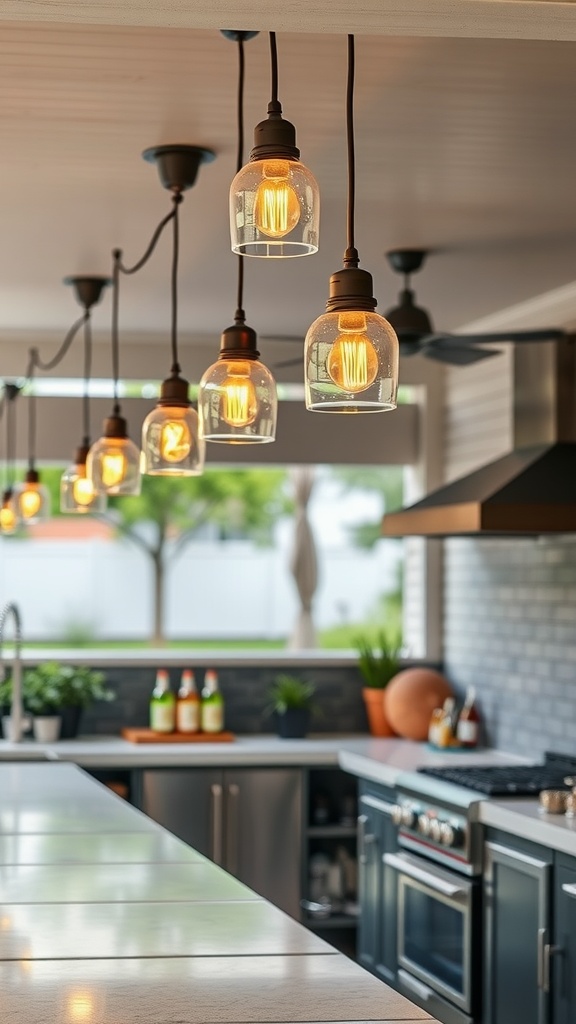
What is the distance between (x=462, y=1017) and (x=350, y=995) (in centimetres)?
272

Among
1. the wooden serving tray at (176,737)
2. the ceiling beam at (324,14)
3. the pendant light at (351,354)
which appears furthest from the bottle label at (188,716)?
the ceiling beam at (324,14)

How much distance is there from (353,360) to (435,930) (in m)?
3.33

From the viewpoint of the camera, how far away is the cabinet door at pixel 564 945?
3939mm

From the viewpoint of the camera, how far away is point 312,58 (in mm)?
3012

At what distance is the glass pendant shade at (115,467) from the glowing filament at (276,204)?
1734 millimetres

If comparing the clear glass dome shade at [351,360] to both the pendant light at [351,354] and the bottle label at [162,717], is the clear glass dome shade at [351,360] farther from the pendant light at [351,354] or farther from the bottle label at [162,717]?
the bottle label at [162,717]

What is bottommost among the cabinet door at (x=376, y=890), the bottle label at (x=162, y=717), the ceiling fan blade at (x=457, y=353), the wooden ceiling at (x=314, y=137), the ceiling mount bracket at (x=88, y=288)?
the cabinet door at (x=376, y=890)

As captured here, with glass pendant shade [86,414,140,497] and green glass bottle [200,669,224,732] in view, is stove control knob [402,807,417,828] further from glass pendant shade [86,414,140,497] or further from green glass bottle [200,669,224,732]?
glass pendant shade [86,414,140,497]

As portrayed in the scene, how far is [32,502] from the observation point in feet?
18.0

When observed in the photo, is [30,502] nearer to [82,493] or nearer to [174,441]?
[82,493]

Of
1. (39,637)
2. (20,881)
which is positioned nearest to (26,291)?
(20,881)

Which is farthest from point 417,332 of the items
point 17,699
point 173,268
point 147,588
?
point 147,588

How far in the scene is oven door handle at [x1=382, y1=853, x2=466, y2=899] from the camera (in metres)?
4.61

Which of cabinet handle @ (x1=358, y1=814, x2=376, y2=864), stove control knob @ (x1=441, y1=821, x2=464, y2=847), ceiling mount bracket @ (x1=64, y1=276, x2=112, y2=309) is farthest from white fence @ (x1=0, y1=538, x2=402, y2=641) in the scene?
stove control knob @ (x1=441, y1=821, x2=464, y2=847)
